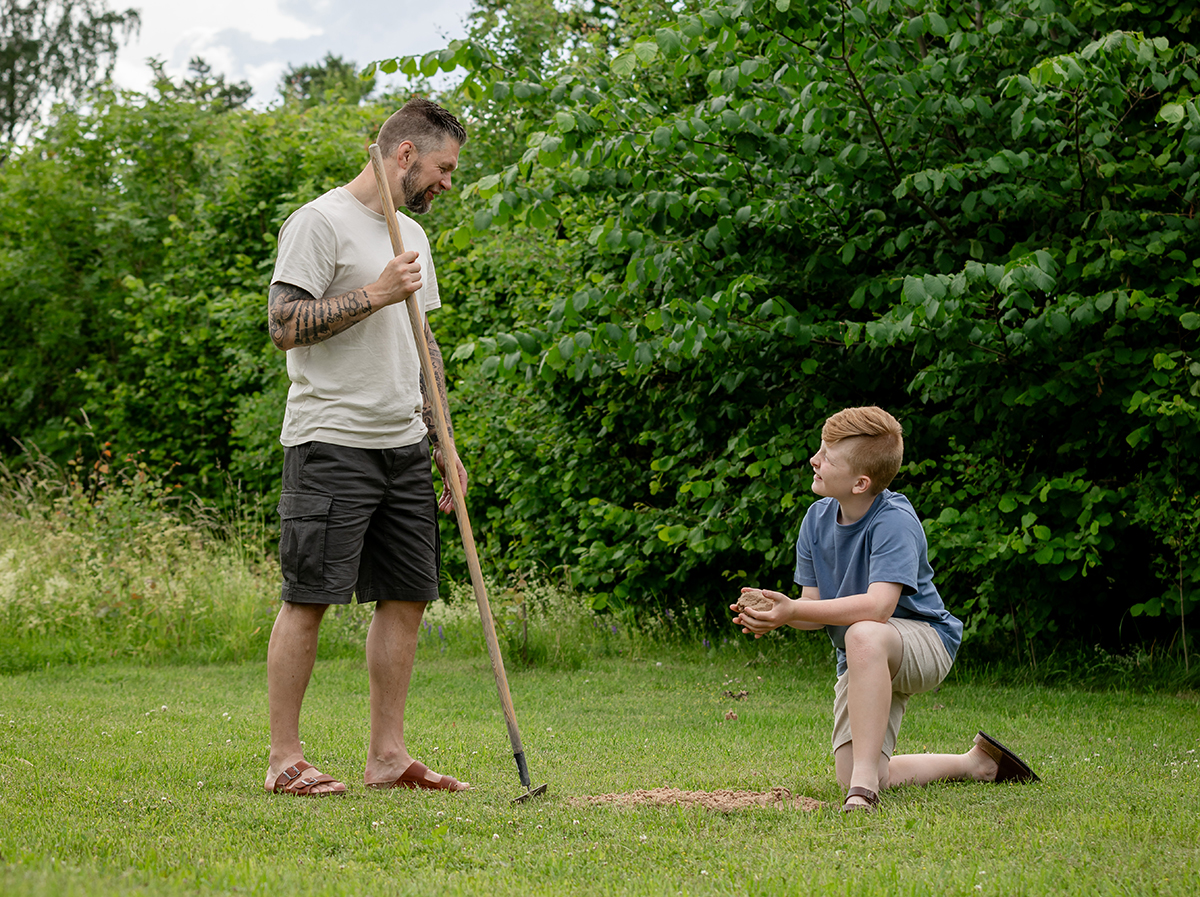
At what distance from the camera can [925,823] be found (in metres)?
3.16

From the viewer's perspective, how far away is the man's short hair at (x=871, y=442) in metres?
3.62

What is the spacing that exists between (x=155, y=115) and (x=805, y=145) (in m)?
12.0

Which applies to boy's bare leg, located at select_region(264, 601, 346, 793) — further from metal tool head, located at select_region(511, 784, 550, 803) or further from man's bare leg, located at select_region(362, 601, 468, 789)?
metal tool head, located at select_region(511, 784, 550, 803)

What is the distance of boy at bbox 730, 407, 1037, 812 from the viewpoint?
3.45 metres

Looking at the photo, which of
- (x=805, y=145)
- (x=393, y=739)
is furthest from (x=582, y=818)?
(x=805, y=145)

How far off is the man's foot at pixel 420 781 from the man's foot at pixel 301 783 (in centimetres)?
20

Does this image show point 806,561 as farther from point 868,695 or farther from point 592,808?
point 592,808

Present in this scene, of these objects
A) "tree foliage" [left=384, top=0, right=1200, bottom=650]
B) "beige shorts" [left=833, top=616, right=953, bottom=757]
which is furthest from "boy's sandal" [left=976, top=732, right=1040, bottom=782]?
"tree foliage" [left=384, top=0, right=1200, bottom=650]

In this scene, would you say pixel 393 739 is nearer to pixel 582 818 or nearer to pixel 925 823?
pixel 582 818

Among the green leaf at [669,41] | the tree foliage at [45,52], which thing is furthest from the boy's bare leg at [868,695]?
the tree foliage at [45,52]

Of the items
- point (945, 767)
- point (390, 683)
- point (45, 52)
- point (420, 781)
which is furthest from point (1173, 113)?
point (45, 52)

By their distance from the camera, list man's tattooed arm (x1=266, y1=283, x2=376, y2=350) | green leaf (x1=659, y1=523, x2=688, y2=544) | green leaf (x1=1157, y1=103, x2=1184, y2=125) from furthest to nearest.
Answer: green leaf (x1=659, y1=523, x2=688, y2=544) < green leaf (x1=1157, y1=103, x2=1184, y2=125) < man's tattooed arm (x1=266, y1=283, x2=376, y2=350)

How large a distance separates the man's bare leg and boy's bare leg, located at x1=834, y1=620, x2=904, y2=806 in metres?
1.30

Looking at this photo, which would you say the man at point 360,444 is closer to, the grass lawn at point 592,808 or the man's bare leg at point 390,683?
the man's bare leg at point 390,683
